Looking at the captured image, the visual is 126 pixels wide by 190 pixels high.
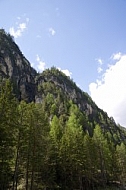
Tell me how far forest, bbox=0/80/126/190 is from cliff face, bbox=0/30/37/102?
9096cm

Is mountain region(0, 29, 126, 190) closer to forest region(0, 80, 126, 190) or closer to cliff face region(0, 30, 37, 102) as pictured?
forest region(0, 80, 126, 190)

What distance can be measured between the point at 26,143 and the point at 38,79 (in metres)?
145

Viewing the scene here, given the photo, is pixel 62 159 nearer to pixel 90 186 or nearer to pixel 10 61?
pixel 90 186

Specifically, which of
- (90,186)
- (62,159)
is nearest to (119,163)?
(90,186)

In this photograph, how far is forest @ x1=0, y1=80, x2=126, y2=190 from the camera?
27.8 m

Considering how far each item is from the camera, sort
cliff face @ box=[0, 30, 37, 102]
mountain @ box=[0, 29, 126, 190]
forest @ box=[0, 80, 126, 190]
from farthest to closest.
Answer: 1. cliff face @ box=[0, 30, 37, 102]
2. mountain @ box=[0, 29, 126, 190]
3. forest @ box=[0, 80, 126, 190]

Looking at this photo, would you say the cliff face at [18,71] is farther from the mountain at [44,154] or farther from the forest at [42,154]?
the forest at [42,154]

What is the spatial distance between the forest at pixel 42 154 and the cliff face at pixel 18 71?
91.0 meters

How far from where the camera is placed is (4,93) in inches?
1078

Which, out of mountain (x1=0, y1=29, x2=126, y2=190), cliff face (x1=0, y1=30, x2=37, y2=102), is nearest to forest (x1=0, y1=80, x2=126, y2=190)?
mountain (x1=0, y1=29, x2=126, y2=190)

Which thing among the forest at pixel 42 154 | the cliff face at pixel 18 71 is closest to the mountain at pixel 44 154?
the forest at pixel 42 154

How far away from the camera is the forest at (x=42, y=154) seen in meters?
27.8

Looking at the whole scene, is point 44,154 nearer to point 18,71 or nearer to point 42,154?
point 42,154

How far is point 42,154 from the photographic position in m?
37.5
